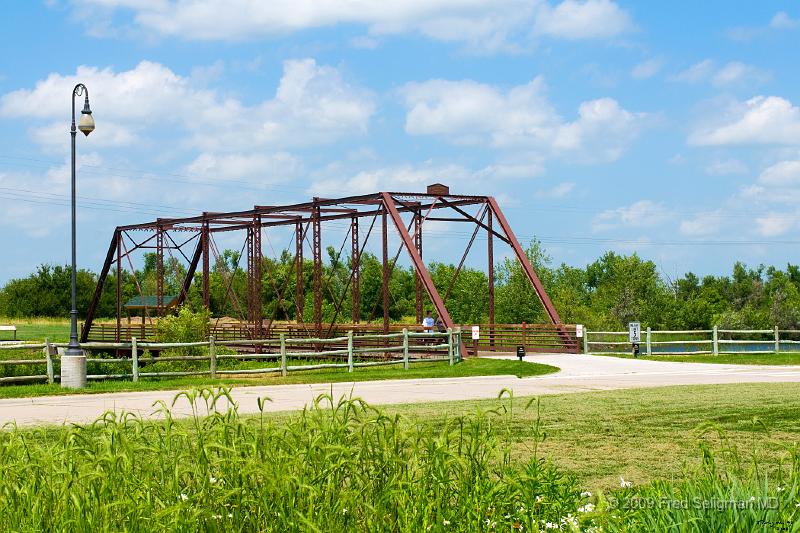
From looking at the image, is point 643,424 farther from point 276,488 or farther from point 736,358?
point 736,358

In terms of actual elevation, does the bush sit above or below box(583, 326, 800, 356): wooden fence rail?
above

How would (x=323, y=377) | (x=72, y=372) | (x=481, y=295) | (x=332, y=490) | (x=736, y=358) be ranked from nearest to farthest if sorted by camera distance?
(x=332, y=490) < (x=72, y=372) < (x=323, y=377) < (x=736, y=358) < (x=481, y=295)

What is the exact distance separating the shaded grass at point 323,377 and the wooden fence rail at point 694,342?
910 cm

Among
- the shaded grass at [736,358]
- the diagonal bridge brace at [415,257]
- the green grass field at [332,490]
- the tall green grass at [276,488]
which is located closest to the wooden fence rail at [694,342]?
the shaded grass at [736,358]

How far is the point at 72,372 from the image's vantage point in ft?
77.8

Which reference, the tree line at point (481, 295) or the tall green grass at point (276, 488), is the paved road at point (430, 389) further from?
the tree line at point (481, 295)

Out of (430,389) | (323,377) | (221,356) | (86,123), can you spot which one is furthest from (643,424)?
(221,356)

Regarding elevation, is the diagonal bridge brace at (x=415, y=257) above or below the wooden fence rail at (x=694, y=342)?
above

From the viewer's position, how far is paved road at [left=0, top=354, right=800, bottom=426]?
59.0 feet

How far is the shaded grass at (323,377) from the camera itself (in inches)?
912

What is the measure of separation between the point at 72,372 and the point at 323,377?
623 cm

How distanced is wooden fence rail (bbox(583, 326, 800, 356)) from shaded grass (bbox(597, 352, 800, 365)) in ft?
1.83

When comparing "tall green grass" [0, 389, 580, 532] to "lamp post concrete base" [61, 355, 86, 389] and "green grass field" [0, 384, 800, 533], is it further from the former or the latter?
"lamp post concrete base" [61, 355, 86, 389]

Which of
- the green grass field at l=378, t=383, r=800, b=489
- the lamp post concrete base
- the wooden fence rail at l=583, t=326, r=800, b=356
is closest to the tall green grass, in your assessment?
the green grass field at l=378, t=383, r=800, b=489
